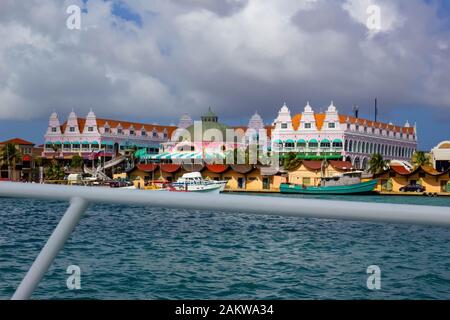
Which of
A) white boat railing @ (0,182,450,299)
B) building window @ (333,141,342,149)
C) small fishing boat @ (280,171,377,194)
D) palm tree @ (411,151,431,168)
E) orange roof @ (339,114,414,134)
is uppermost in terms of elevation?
orange roof @ (339,114,414,134)

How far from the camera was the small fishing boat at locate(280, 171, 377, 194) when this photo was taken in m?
66.4

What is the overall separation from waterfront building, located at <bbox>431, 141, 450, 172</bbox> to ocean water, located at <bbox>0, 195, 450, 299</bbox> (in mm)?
88403

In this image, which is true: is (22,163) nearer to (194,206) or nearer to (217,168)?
(217,168)

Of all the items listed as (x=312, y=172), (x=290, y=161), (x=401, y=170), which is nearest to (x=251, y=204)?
(x=312, y=172)

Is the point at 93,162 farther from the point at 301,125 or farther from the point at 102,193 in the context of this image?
the point at 102,193

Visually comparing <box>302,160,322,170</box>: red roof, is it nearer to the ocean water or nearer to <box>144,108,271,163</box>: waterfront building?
<box>144,108,271,163</box>: waterfront building

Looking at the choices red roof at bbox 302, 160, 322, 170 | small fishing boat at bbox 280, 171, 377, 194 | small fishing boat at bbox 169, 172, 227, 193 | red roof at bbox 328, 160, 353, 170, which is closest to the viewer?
small fishing boat at bbox 169, 172, 227, 193

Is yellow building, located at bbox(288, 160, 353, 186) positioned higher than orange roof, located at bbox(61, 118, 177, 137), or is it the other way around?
orange roof, located at bbox(61, 118, 177, 137)

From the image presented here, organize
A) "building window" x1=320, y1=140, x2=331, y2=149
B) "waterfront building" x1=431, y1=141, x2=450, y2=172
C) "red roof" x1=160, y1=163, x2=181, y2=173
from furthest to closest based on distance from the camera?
"waterfront building" x1=431, y1=141, x2=450, y2=172, "building window" x1=320, y1=140, x2=331, y2=149, "red roof" x1=160, y1=163, x2=181, y2=173

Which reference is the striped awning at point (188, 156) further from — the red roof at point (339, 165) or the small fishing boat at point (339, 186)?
the small fishing boat at point (339, 186)

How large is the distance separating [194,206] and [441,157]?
90.6 metres

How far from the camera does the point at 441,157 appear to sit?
86.7 meters

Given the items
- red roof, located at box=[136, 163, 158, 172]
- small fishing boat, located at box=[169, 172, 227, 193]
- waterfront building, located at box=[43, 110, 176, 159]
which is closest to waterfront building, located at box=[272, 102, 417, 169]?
red roof, located at box=[136, 163, 158, 172]

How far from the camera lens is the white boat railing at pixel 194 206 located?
125 centimetres
